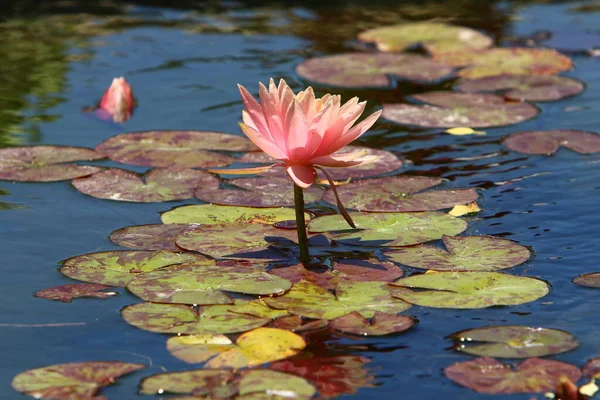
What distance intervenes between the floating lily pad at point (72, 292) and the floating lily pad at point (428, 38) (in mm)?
3556

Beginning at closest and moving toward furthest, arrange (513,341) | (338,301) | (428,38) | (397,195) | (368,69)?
1. (513,341)
2. (338,301)
3. (397,195)
4. (368,69)
5. (428,38)

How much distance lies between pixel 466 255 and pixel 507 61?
2770mm

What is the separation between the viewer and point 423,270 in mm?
3117

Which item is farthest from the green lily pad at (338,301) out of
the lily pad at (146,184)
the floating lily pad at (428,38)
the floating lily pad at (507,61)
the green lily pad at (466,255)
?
the floating lily pad at (428,38)

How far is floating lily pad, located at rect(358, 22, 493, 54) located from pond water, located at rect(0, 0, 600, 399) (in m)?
0.21

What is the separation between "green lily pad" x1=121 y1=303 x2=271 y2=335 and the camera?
8.76ft

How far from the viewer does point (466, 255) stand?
10.5ft

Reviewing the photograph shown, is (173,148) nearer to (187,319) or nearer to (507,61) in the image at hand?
(187,319)

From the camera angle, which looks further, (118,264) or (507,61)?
(507,61)

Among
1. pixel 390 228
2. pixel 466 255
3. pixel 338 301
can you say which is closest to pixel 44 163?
pixel 390 228

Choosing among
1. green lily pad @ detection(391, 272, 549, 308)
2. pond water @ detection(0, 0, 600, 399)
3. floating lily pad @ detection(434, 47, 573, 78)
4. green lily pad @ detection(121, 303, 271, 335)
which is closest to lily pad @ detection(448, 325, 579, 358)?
pond water @ detection(0, 0, 600, 399)

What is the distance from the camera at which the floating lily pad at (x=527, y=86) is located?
16.7 feet

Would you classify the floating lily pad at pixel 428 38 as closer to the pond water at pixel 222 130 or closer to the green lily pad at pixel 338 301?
the pond water at pixel 222 130

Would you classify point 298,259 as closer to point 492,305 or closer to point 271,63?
point 492,305
